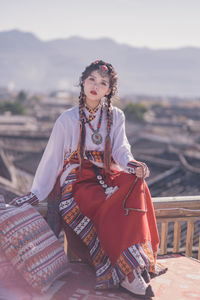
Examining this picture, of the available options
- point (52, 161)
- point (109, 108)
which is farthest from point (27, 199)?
point (109, 108)

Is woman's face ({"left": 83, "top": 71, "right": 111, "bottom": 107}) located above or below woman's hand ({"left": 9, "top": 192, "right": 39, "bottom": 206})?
above

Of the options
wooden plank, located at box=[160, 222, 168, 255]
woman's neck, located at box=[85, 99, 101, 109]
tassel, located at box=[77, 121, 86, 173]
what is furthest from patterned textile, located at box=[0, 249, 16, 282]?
wooden plank, located at box=[160, 222, 168, 255]

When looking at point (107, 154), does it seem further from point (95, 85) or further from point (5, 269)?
point (5, 269)

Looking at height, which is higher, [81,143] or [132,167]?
[81,143]

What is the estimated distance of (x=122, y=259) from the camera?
2.38m

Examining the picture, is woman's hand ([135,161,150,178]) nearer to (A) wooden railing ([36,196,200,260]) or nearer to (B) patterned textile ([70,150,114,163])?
(B) patterned textile ([70,150,114,163])

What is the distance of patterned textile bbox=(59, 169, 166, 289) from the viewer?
2373 mm

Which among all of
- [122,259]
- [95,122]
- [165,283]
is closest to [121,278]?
[122,259]

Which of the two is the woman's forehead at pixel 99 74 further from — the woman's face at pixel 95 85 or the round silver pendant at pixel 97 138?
the round silver pendant at pixel 97 138

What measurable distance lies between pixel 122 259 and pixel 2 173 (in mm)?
8823

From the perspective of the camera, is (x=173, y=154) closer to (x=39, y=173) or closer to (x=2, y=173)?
(x=2, y=173)

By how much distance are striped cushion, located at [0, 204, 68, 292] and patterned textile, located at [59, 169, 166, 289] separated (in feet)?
0.72

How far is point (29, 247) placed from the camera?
2373 millimetres

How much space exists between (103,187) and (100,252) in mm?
468
